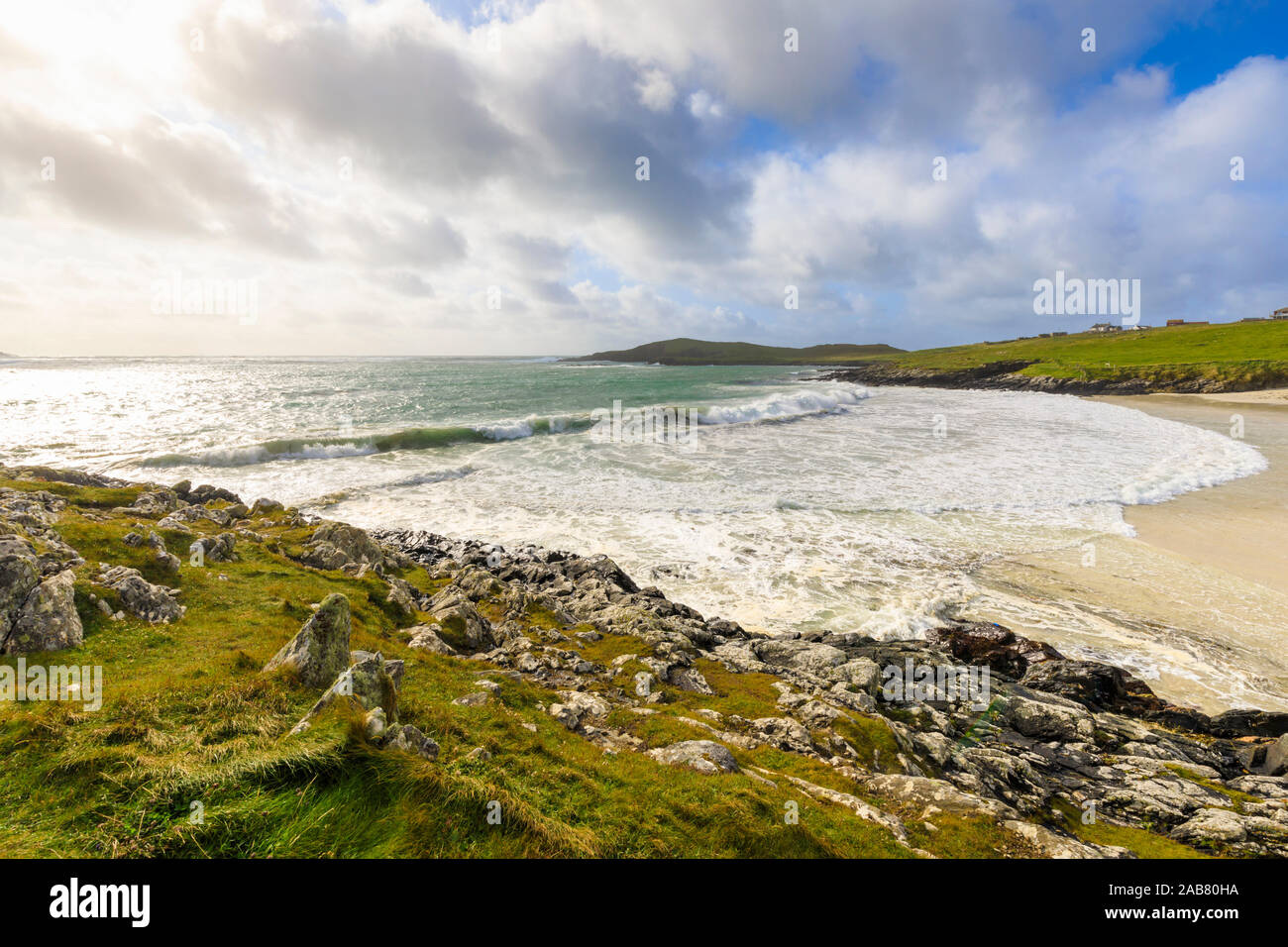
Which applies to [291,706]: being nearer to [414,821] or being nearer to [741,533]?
[414,821]

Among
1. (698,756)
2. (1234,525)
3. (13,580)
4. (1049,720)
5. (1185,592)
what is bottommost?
(1049,720)

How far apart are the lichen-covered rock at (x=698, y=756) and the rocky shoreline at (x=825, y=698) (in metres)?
0.03

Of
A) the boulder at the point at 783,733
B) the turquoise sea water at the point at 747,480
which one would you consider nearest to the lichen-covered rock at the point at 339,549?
the turquoise sea water at the point at 747,480

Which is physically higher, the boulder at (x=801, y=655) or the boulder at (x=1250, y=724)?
the boulder at (x=801, y=655)

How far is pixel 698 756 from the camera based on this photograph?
23.6 feet

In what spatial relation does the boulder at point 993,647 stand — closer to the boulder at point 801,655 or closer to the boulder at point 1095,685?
the boulder at point 1095,685

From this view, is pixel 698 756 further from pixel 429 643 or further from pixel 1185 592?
pixel 1185 592

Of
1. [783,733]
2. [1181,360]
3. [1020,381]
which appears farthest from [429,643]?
[1181,360]

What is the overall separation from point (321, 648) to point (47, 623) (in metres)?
4.70

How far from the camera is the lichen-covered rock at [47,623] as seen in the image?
7.45 m

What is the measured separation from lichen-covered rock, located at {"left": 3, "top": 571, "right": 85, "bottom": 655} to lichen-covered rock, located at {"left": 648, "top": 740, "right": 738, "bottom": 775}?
943cm

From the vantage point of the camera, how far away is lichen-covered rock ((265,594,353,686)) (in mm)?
6973

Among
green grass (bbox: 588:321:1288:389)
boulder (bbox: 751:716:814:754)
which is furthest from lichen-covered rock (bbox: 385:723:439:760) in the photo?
green grass (bbox: 588:321:1288:389)
